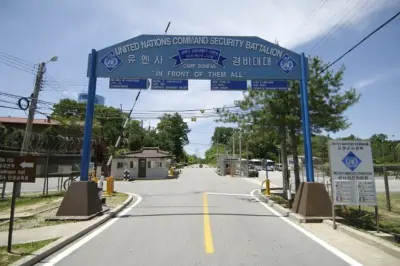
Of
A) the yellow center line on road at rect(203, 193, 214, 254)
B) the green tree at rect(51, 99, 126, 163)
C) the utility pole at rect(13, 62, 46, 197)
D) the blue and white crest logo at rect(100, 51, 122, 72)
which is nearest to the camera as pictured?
the yellow center line on road at rect(203, 193, 214, 254)

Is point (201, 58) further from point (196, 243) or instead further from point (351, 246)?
point (351, 246)

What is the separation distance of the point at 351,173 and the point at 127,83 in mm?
9050

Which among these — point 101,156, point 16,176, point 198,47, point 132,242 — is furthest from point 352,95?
point 101,156

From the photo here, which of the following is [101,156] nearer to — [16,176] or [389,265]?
[16,176]

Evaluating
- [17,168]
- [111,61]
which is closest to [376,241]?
[17,168]

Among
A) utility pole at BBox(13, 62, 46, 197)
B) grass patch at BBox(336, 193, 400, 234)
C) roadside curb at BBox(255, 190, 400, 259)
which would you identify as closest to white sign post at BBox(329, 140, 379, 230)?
roadside curb at BBox(255, 190, 400, 259)

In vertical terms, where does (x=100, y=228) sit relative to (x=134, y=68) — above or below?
below

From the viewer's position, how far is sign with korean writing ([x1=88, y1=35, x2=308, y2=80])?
1250 cm

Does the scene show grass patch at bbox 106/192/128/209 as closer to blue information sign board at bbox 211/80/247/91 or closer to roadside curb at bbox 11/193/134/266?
roadside curb at bbox 11/193/134/266

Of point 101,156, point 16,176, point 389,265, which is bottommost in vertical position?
point 389,265

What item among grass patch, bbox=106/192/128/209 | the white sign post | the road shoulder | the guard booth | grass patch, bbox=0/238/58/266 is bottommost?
the road shoulder

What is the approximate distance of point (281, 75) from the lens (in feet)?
41.5

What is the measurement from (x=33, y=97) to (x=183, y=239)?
16367mm

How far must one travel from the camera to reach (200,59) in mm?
12672
